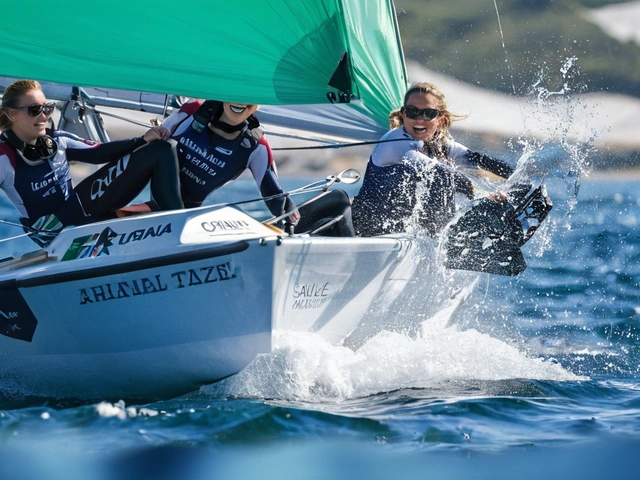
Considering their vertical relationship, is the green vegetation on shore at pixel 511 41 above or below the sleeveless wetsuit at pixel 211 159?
above

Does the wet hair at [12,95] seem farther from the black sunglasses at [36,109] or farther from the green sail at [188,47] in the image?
the green sail at [188,47]

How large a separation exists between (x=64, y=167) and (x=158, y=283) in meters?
1.00

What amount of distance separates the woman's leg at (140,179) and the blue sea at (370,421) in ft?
2.59

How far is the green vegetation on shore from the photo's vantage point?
118 feet

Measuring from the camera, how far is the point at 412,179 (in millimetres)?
4598

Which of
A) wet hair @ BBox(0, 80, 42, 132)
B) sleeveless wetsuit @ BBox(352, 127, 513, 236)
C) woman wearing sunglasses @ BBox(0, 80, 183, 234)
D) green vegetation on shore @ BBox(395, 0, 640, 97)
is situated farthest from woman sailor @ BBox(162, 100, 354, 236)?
green vegetation on shore @ BBox(395, 0, 640, 97)

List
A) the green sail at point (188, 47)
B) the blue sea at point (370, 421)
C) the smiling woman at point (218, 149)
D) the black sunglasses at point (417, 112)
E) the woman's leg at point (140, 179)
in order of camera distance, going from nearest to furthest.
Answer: the blue sea at point (370, 421) < the green sail at point (188, 47) < the woman's leg at point (140, 179) < the smiling woman at point (218, 149) < the black sunglasses at point (417, 112)

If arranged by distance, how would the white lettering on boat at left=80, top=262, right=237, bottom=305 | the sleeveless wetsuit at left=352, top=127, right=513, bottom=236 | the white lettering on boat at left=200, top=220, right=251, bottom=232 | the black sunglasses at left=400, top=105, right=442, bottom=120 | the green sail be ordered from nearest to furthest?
the white lettering on boat at left=80, top=262, right=237, bottom=305 → the white lettering on boat at left=200, top=220, right=251, bottom=232 → the green sail → the sleeveless wetsuit at left=352, top=127, right=513, bottom=236 → the black sunglasses at left=400, top=105, right=442, bottom=120

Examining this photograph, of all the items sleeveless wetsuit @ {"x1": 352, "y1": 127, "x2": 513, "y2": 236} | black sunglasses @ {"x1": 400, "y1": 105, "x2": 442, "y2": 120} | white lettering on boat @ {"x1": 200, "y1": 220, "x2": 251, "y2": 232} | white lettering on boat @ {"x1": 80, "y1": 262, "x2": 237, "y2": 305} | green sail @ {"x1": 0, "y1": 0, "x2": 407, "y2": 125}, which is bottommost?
white lettering on boat @ {"x1": 80, "y1": 262, "x2": 237, "y2": 305}

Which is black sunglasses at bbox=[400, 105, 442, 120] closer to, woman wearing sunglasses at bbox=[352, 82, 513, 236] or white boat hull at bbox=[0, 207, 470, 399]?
woman wearing sunglasses at bbox=[352, 82, 513, 236]

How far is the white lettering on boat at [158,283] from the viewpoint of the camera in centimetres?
347

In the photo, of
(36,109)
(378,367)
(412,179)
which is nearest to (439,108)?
(412,179)

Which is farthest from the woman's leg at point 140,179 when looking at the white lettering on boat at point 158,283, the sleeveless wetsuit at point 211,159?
the white lettering on boat at point 158,283

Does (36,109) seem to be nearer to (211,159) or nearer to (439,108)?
(211,159)
